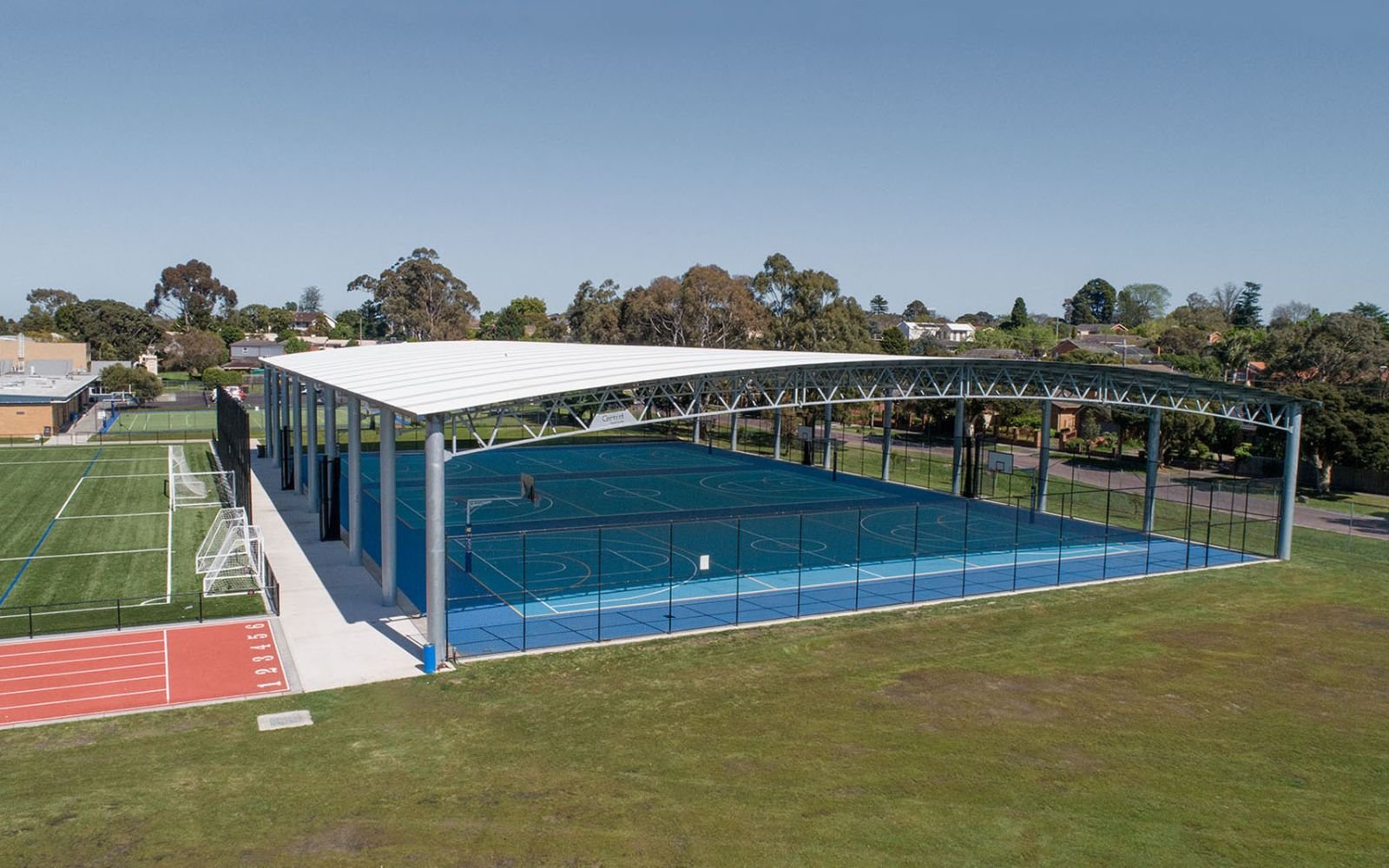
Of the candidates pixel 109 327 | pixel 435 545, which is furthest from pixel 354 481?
pixel 109 327

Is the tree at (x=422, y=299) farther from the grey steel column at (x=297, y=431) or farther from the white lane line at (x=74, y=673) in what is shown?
the white lane line at (x=74, y=673)

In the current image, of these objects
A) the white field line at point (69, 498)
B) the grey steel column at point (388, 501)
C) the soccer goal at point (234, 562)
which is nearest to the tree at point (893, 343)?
the white field line at point (69, 498)

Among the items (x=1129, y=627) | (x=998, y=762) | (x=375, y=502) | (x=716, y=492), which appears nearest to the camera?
(x=998, y=762)

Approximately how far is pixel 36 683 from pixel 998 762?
57.7 ft

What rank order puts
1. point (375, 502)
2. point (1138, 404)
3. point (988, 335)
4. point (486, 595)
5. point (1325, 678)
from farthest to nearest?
point (988, 335) < point (375, 502) < point (1138, 404) < point (486, 595) < point (1325, 678)

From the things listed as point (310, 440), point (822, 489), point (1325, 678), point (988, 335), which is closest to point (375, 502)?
point (310, 440)

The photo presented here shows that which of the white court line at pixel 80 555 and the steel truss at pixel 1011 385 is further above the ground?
the steel truss at pixel 1011 385

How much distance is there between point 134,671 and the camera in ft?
63.9

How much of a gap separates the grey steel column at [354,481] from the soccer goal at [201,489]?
9.57 meters

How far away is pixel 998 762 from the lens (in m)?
15.9

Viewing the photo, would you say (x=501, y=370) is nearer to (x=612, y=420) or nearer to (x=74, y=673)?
(x=612, y=420)

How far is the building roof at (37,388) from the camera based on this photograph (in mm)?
61562

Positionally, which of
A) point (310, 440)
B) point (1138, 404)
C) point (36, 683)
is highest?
point (1138, 404)

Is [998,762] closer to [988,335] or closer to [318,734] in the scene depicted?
[318,734]
